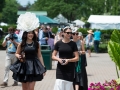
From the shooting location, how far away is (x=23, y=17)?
346 inches

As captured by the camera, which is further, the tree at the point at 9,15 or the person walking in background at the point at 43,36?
the tree at the point at 9,15

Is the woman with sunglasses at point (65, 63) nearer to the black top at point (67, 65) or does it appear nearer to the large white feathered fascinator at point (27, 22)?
the black top at point (67, 65)

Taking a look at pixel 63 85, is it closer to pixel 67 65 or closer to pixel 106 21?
pixel 67 65

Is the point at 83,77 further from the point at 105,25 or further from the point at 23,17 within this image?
the point at 105,25

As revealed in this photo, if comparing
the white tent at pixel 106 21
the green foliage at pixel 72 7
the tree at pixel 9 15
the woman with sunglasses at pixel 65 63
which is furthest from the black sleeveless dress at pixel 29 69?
the tree at pixel 9 15

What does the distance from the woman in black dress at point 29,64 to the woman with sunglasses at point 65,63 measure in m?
0.42

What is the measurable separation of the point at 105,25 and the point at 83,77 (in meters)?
38.1

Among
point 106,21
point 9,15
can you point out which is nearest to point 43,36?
point 106,21

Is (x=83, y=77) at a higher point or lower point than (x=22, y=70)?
lower

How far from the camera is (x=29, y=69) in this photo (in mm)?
8375

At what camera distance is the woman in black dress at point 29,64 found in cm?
833

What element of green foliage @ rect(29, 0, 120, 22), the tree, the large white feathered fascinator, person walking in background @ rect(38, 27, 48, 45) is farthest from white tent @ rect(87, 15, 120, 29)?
the tree

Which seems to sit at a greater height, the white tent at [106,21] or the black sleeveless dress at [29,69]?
the black sleeveless dress at [29,69]

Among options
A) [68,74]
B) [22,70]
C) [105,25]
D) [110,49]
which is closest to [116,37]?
A: [110,49]
